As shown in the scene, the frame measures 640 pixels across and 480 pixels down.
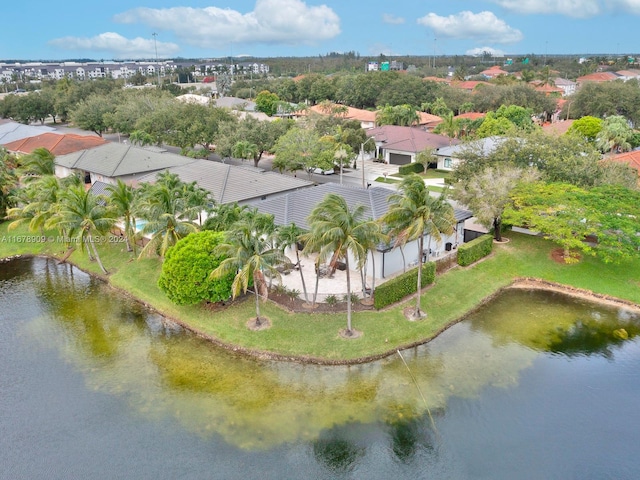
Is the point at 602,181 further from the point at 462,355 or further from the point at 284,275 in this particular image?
the point at 284,275

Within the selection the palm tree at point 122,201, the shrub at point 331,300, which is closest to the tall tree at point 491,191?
the shrub at point 331,300

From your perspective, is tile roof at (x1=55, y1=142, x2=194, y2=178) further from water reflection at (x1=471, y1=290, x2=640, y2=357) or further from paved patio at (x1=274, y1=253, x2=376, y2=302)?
water reflection at (x1=471, y1=290, x2=640, y2=357)

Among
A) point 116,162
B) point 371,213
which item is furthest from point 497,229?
point 116,162

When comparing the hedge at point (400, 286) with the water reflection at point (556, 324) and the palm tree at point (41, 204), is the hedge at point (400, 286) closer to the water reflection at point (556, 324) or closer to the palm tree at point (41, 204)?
the water reflection at point (556, 324)

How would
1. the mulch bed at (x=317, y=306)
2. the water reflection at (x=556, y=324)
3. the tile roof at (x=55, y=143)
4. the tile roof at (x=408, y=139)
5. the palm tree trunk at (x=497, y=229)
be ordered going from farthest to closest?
the tile roof at (x=408, y=139) < the tile roof at (x=55, y=143) < the palm tree trunk at (x=497, y=229) < the mulch bed at (x=317, y=306) < the water reflection at (x=556, y=324)

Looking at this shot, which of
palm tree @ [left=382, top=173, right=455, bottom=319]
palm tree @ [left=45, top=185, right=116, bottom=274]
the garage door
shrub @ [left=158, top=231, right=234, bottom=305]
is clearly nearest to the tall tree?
palm tree @ [left=382, top=173, right=455, bottom=319]

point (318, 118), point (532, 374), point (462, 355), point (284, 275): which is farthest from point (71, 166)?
point (532, 374)
